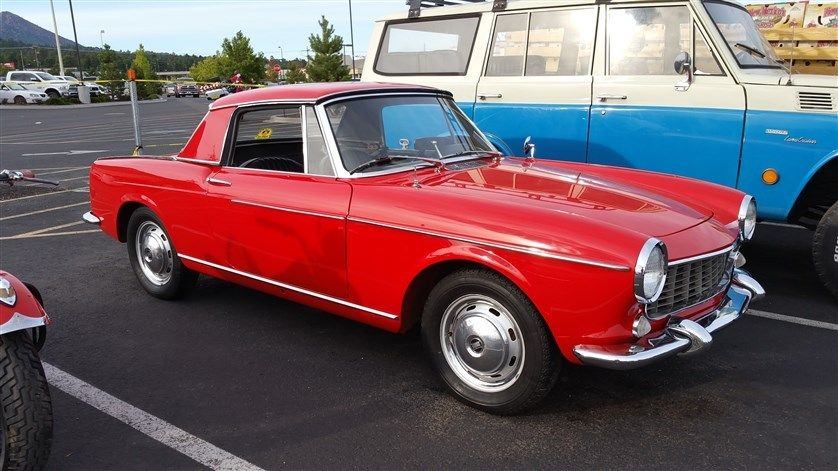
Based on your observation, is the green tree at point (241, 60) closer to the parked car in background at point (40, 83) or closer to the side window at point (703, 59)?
the parked car in background at point (40, 83)

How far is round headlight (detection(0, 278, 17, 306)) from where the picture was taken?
8.70ft

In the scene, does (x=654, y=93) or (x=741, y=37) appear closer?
(x=654, y=93)

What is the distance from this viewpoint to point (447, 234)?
10.4ft

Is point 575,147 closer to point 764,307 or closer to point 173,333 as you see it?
point 764,307

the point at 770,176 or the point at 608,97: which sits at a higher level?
the point at 608,97

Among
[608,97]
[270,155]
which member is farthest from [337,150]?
[608,97]

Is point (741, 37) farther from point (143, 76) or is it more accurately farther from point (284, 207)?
point (143, 76)

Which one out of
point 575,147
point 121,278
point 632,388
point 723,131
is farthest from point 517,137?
point 121,278

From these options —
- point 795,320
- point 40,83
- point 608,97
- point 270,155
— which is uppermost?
point 40,83

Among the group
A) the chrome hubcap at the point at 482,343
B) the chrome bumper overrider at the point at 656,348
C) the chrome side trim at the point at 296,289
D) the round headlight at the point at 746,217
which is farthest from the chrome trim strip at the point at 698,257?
the chrome side trim at the point at 296,289

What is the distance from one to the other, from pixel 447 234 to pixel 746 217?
1.87 m

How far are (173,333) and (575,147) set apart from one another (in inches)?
144

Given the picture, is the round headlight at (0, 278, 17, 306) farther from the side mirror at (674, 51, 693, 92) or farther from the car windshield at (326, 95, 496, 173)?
the side mirror at (674, 51, 693, 92)

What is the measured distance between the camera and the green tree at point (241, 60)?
5303cm
